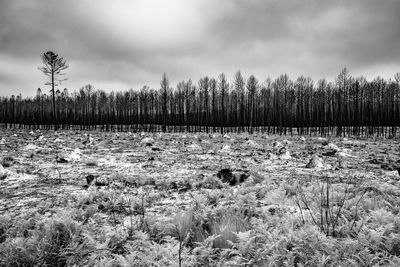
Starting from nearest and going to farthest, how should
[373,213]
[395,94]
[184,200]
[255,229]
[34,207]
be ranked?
[255,229], [373,213], [34,207], [184,200], [395,94]

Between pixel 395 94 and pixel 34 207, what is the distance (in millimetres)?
69096

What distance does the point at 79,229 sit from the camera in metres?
3.12

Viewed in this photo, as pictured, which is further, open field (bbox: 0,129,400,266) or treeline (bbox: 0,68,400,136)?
treeline (bbox: 0,68,400,136)

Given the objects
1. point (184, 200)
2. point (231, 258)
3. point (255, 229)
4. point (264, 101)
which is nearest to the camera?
point (231, 258)

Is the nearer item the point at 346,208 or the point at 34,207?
the point at 346,208

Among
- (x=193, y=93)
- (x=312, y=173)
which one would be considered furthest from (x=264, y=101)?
(x=312, y=173)

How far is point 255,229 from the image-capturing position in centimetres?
307

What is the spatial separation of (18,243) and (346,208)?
4.82m

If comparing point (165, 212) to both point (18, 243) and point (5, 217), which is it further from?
point (5, 217)

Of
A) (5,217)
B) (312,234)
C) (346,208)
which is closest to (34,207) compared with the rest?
(5,217)

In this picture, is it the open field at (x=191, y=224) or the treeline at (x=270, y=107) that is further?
the treeline at (x=270, y=107)

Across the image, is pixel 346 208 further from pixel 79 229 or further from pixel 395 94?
pixel 395 94

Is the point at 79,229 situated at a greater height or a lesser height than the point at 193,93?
lesser

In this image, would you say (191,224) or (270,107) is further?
(270,107)
